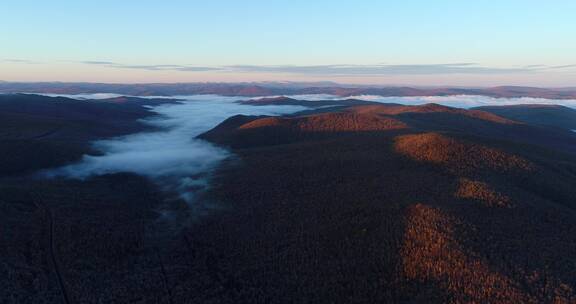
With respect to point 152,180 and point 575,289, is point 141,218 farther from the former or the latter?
point 575,289

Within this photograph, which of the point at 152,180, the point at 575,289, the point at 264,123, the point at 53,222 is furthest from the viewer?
the point at 264,123

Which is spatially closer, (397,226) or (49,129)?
(397,226)

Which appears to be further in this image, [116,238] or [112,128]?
[112,128]

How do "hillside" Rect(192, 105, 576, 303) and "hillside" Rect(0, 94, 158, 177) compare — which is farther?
"hillside" Rect(0, 94, 158, 177)

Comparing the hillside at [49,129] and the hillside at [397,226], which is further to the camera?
the hillside at [49,129]

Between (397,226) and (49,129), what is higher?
(49,129)

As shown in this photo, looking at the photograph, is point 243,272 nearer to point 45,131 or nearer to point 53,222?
point 53,222

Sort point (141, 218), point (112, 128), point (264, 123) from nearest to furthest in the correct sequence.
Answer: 1. point (141, 218)
2. point (264, 123)
3. point (112, 128)

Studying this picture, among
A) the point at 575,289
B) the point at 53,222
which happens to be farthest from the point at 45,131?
the point at 575,289
